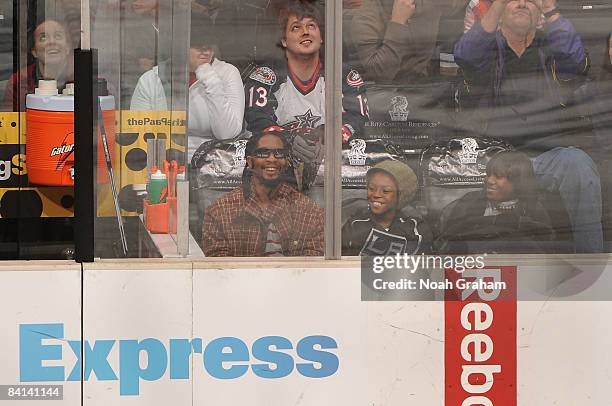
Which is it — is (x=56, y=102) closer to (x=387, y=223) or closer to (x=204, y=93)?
(x=204, y=93)

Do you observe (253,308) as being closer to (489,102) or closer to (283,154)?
(283,154)

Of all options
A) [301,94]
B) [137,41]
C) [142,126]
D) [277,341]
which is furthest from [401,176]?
[137,41]

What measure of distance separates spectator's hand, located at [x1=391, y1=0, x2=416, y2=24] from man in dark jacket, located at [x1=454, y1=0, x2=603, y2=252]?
0.63ft

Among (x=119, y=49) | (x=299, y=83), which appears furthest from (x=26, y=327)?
(x=299, y=83)

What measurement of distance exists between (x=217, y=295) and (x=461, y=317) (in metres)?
0.81

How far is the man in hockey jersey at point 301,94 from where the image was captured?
13.0 ft

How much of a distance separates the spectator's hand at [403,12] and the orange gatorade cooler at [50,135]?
112 cm

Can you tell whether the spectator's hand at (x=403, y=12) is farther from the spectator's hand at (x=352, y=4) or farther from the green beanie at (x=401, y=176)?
the green beanie at (x=401, y=176)

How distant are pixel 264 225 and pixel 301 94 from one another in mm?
455

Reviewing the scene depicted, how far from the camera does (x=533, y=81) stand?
3.98 meters

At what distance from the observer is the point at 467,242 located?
13.2ft

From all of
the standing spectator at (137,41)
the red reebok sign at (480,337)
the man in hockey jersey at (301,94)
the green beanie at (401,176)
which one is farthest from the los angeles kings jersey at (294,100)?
the red reebok sign at (480,337)

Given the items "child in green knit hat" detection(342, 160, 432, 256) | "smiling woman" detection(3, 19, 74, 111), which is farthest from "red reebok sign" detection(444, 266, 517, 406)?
"smiling woman" detection(3, 19, 74, 111)

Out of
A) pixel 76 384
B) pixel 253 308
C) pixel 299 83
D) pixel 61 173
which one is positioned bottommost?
pixel 76 384
